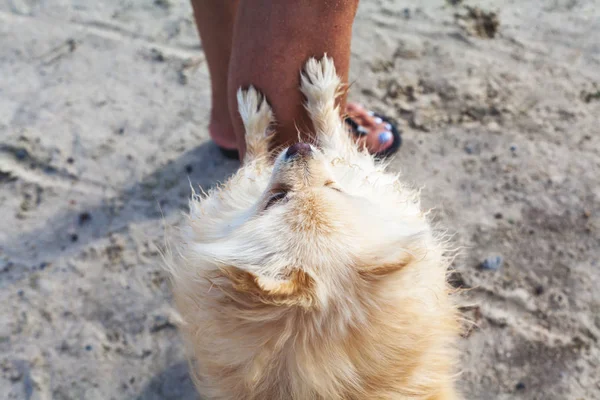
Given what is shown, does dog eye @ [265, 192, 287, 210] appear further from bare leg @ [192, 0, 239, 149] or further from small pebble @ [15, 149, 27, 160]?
small pebble @ [15, 149, 27, 160]

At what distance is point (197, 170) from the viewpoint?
319 centimetres

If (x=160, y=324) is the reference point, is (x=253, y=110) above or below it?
above

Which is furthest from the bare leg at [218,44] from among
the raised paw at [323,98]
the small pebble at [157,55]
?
the small pebble at [157,55]

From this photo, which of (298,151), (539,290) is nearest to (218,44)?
(298,151)

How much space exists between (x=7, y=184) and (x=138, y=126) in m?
0.98

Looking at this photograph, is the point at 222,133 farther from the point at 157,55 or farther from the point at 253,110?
the point at 157,55

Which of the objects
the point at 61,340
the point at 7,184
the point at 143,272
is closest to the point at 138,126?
the point at 7,184

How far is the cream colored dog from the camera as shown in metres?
1.44

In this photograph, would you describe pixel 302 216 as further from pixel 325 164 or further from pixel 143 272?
pixel 143 272

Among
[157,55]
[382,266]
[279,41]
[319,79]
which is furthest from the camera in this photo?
[157,55]

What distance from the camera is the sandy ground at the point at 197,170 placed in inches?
95.7

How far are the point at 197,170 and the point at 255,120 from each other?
43.0 inches

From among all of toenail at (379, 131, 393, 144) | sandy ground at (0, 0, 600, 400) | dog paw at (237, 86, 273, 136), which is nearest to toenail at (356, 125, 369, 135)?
toenail at (379, 131, 393, 144)

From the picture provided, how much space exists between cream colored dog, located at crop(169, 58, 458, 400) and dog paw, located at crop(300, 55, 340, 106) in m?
0.52
